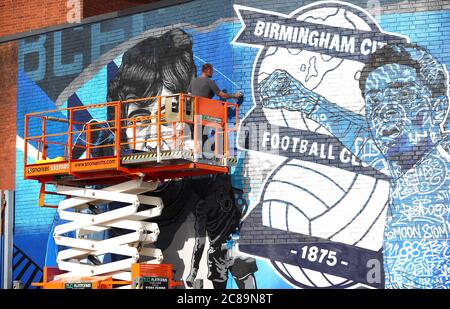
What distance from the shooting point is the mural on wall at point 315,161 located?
748 inches

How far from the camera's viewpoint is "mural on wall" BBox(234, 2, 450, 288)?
62.1ft

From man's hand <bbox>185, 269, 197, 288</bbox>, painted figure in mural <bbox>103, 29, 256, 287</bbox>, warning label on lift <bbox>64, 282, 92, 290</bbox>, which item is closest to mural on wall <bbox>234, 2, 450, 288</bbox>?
painted figure in mural <bbox>103, 29, 256, 287</bbox>

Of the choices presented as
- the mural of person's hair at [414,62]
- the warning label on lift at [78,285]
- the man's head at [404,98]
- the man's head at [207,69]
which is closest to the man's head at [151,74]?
the man's head at [207,69]

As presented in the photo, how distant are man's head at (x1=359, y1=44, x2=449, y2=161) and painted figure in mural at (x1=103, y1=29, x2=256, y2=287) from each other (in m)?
3.63

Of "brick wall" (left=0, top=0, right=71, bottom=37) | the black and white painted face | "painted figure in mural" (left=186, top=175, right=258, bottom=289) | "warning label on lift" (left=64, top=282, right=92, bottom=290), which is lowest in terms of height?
"warning label on lift" (left=64, top=282, right=92, bottom=290)

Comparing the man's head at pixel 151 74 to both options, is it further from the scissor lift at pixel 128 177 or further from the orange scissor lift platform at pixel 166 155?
the orange scissor lift platform at pixel 166 155

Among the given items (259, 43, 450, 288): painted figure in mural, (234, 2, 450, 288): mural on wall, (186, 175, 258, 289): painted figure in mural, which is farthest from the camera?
(186, 175, 258, 289): painted figure in mural

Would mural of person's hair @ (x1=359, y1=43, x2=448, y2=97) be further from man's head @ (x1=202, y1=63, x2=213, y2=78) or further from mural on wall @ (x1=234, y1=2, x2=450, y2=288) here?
man's head @ (x1=202, y1=63, x2=213, y2=78)

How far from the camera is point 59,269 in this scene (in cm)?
2200

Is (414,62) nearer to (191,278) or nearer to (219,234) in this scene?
(219,234)

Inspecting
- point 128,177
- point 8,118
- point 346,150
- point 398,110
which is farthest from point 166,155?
point 8,118
